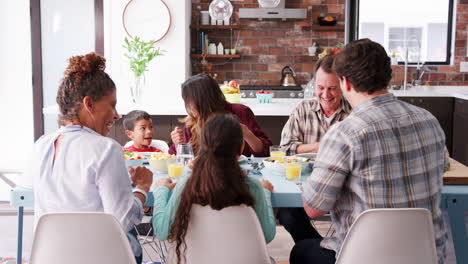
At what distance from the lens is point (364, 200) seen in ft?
5.36

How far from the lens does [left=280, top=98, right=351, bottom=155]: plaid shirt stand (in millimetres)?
2925

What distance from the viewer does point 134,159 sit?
99.1 inches

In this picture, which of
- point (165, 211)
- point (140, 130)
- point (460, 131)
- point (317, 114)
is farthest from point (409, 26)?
point (165, 211)

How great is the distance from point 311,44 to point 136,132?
3823 millimetres

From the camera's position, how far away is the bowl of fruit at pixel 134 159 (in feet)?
8.13

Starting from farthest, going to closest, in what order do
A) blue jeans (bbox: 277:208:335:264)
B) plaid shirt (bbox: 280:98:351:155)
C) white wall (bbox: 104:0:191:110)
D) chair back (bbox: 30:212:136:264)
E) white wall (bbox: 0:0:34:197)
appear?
white wall (bbox: 104:0:191:110) < white wall (bbox: 0:0:34:197) < plaid shirt (bbox: 280:98:351:155) < blue jeans (bbox: 277:208:335:264) < chair back (bbox: 30:212:136:264)

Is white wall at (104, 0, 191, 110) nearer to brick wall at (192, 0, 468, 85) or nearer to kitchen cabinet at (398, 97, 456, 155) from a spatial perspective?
brick wall at (192, 0, 468, 85)

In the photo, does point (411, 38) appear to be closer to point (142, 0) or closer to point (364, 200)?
point (142, 0)

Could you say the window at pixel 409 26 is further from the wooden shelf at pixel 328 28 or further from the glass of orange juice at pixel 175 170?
the glass of orange juice at pixel 175 170

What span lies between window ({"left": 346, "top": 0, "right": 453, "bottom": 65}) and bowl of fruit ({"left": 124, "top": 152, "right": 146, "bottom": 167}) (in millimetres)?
4264

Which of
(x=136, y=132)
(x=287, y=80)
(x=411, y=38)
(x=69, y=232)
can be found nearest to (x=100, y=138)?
(x=69, y=232)

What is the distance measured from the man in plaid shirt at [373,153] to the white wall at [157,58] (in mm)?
3920

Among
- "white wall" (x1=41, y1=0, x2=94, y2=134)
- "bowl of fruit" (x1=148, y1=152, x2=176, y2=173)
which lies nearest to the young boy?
"bowl of fruit" (x1=148, y1=152, x2=176, y2=173)

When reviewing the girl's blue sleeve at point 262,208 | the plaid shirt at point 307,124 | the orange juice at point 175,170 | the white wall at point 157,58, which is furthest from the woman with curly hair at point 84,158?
the white wall at point 157,58
